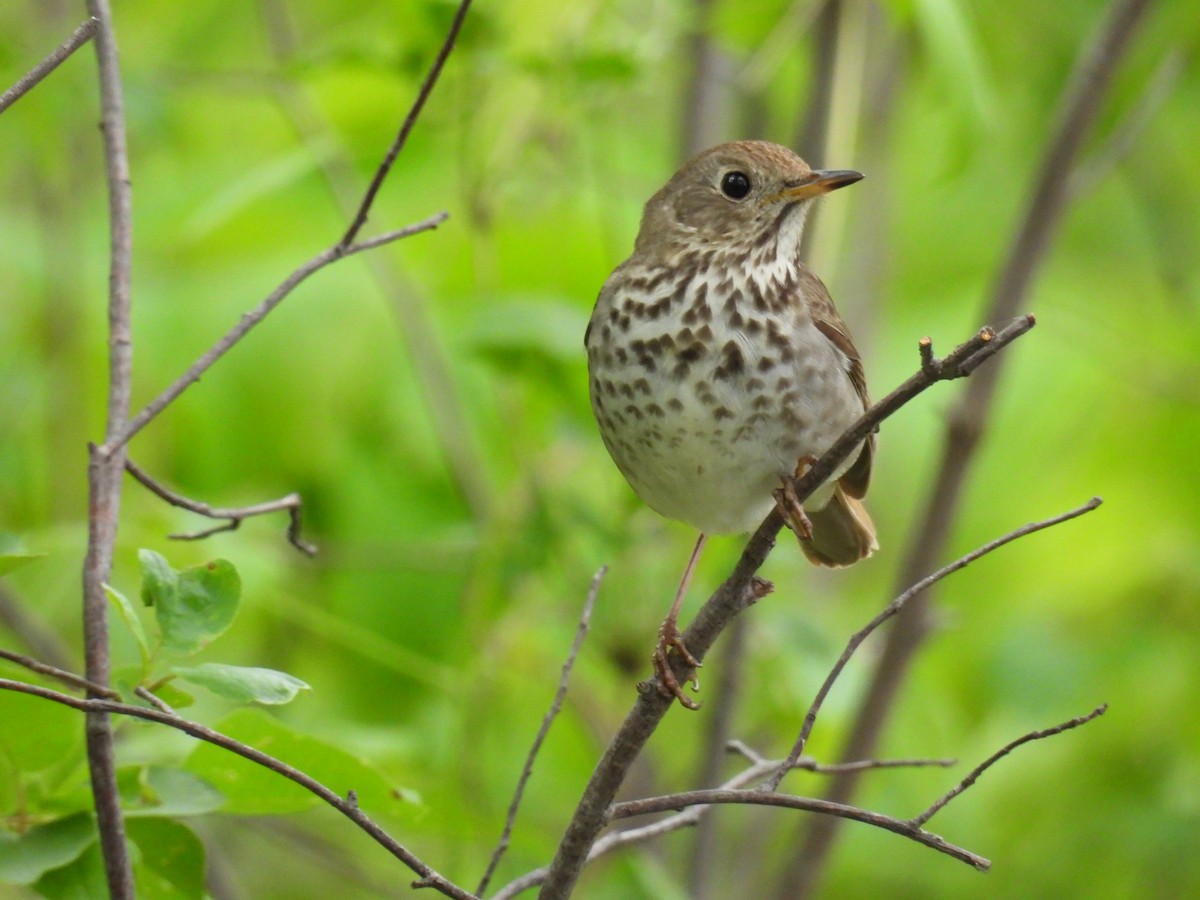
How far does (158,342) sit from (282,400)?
405 mm

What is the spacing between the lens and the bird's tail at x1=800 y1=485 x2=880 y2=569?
11.3ft

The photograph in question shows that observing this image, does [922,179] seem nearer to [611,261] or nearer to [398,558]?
[611,261]

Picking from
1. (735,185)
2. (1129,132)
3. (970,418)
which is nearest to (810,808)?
(735,185)

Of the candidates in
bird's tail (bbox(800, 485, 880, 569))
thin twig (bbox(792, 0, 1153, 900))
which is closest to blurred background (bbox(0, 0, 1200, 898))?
thin twig (bbox(792, 0, 1153, 900))

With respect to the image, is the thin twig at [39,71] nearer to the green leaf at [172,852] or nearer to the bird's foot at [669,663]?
the green leaf at [172,852]

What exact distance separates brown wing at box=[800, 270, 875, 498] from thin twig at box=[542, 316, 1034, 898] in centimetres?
85

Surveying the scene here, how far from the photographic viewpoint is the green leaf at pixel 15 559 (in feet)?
5.93

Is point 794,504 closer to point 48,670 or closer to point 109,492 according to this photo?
point 109,492

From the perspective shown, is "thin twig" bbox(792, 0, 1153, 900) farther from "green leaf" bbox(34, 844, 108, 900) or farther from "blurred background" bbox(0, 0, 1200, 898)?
"green leaf" bbox(34, 844, 108, 900)

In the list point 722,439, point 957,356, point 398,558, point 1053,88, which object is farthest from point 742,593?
point 1053,88

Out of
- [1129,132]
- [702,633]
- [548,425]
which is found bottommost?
[702,633]

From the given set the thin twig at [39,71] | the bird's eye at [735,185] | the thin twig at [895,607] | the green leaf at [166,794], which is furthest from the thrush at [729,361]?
the thin twig at [39,71]

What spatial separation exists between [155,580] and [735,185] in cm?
184

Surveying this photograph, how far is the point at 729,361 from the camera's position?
2.97 meters
